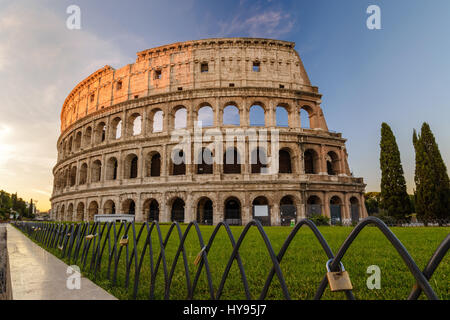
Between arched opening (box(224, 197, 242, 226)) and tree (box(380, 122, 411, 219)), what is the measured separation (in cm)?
1518

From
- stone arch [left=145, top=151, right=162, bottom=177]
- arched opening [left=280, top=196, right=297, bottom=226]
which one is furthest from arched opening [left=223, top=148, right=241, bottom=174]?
stone arch [left=145, top=151, right=162, bottom=177]

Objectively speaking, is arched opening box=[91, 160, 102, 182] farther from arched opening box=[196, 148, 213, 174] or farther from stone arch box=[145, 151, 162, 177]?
arched opening box=[196, 148, 213, 174]

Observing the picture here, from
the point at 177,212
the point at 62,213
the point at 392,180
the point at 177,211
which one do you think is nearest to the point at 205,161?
the point at 177,211

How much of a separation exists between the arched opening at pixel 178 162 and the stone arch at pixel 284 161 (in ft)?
31.5

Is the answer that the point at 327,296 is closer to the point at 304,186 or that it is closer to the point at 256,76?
the point at 304,186

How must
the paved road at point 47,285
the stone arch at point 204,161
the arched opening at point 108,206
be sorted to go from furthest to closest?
the arched opening at point 108,206
the stone arch at point 204,161
the paved road at point 47,285

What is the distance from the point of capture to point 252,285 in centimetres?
375

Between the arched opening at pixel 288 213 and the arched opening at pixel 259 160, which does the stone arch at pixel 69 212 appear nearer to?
the arched opening at pixel 259 160

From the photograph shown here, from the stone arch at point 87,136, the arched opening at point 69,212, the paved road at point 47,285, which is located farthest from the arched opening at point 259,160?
the arched opening at point 69,212

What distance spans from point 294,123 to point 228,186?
362 inches

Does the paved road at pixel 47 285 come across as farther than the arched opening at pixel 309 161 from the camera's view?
No

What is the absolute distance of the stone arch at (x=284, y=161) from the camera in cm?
2533

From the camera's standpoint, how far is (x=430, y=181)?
25.6m
